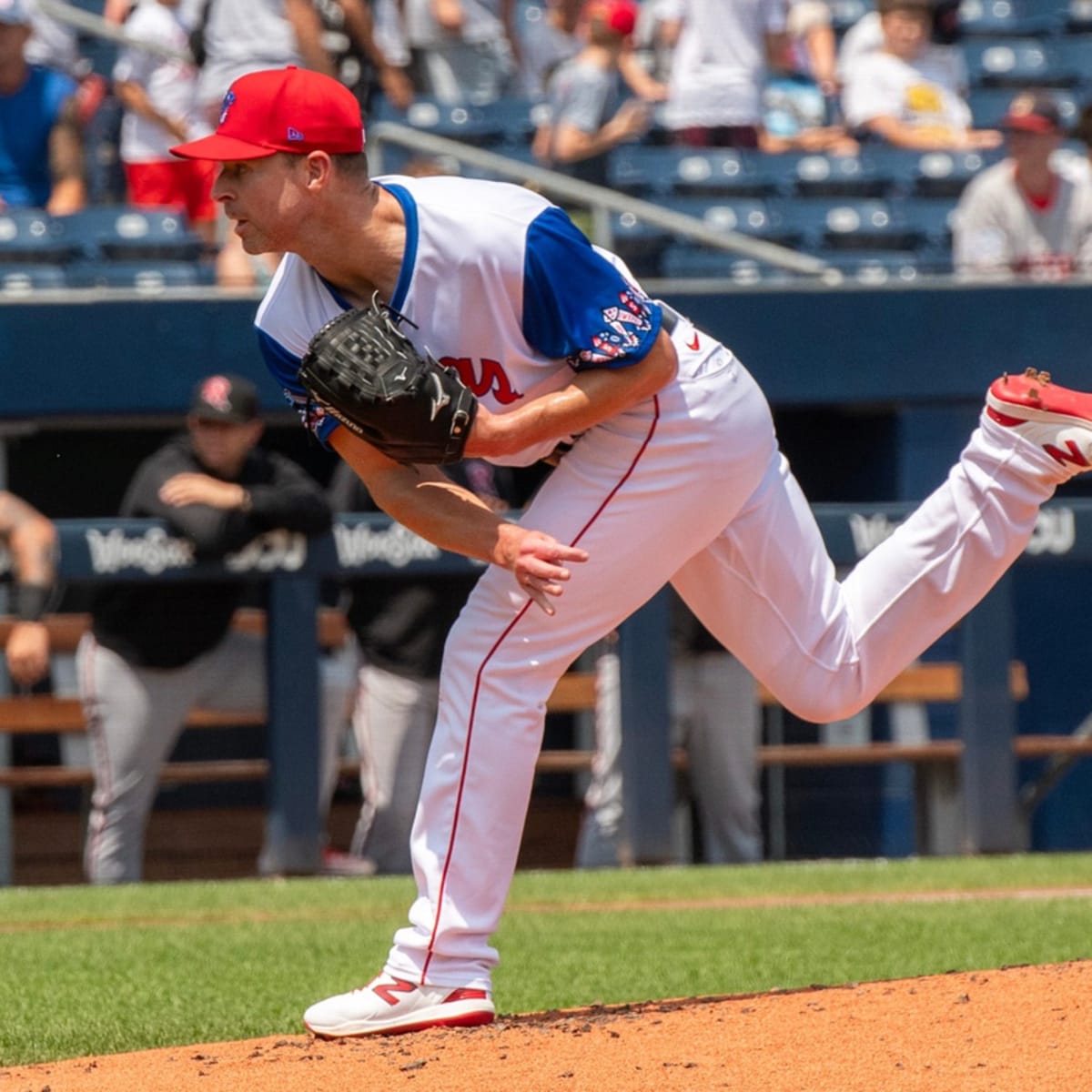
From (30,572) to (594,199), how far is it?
2706mm

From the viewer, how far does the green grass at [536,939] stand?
13.8 ft

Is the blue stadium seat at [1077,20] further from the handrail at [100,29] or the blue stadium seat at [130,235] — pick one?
the blue stadium seat at [130,235]

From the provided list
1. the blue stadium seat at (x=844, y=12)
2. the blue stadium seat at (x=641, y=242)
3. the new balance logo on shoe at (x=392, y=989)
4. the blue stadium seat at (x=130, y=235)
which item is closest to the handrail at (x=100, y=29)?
the blue stadium seat at (x=130, y=235)

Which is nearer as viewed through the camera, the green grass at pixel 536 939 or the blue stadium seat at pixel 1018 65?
the green grass at pixel 536 939

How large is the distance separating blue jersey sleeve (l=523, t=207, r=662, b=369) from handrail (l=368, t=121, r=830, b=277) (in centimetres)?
478

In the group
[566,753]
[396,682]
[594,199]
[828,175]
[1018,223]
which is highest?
[828,175]

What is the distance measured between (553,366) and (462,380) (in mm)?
159

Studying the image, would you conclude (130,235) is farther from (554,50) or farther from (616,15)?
(554,50)

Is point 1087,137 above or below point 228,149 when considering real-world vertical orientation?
above

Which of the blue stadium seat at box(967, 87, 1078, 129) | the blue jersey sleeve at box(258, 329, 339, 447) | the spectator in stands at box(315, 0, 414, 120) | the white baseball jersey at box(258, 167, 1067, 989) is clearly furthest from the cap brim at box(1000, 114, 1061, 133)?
the blue jersey sleeve at box(258, 329, 339, 447)

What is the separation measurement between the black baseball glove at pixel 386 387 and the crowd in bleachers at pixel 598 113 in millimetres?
4892

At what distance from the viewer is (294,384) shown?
11.9 ft

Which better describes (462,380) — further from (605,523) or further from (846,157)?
(846,157)

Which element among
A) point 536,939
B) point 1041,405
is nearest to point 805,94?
point 536,939
